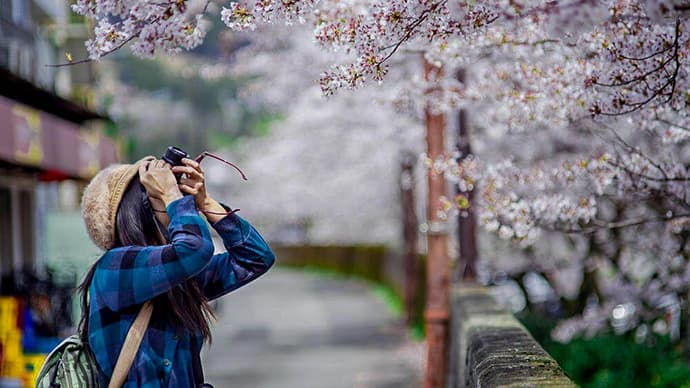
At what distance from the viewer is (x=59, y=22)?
71.5 feet

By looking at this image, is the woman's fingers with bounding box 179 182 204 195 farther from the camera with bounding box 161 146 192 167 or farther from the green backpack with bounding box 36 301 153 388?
the green backpack with bounding box 36 301 153 388

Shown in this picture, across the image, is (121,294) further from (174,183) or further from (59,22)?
(59,22)

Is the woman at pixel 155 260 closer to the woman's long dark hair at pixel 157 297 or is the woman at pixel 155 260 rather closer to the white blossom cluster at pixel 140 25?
the woman's long dark hair at pixel 157 297

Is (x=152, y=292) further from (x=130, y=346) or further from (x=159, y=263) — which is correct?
(x=130, y=346)

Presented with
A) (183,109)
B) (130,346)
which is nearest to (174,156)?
(130,346)

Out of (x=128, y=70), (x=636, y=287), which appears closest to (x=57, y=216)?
(x=636, y=287)

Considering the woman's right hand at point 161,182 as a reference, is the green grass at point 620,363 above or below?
below

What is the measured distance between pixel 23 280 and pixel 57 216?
204 inches

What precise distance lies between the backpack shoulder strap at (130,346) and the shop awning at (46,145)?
309 inches

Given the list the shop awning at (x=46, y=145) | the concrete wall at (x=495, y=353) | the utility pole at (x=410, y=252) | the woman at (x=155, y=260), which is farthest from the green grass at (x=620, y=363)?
the utility pole at (x=410, y=252)

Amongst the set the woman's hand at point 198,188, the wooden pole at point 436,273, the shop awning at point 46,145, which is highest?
the shop awning at point 46,145

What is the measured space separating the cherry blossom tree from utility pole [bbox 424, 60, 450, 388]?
496mm

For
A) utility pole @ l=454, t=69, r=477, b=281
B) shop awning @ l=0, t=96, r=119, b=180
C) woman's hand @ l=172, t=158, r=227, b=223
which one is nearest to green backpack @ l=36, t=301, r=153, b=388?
woman's hand @ l=172, t=158, r=227, b=223

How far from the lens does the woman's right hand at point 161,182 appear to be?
3.70 m
